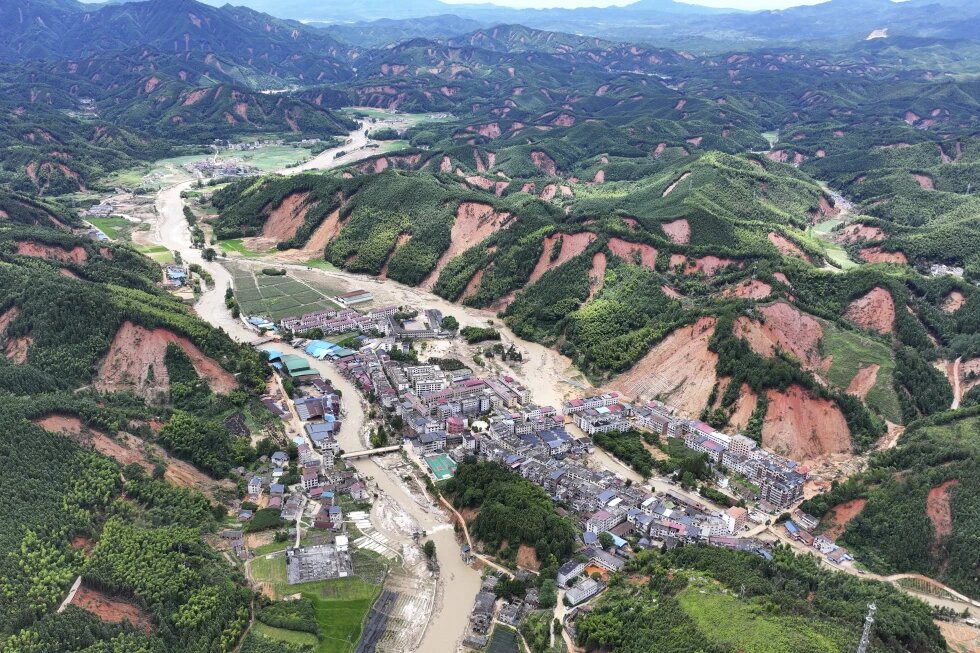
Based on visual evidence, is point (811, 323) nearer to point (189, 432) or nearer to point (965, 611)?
point (965, 611)

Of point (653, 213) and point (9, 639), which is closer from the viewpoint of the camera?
point (9, 639)

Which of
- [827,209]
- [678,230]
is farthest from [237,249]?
[827,209]

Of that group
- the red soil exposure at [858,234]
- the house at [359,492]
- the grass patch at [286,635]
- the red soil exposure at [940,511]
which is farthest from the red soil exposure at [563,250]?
the grass patch at [286,635]

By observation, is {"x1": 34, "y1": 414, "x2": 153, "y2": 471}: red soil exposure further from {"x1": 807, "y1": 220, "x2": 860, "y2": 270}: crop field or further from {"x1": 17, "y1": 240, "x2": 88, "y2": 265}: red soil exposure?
{"x1": 807, "y1": 220, "x2": 860, "y2": 270}: crop field

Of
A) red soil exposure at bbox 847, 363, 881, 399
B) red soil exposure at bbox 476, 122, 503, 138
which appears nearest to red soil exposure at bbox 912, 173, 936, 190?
red soil exposure at bbox 847, 363, 881, 399

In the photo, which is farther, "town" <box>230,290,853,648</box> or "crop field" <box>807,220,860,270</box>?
"crop field" <box>807,220,860,270</box>

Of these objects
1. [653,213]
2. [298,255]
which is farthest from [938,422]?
[298,255]
